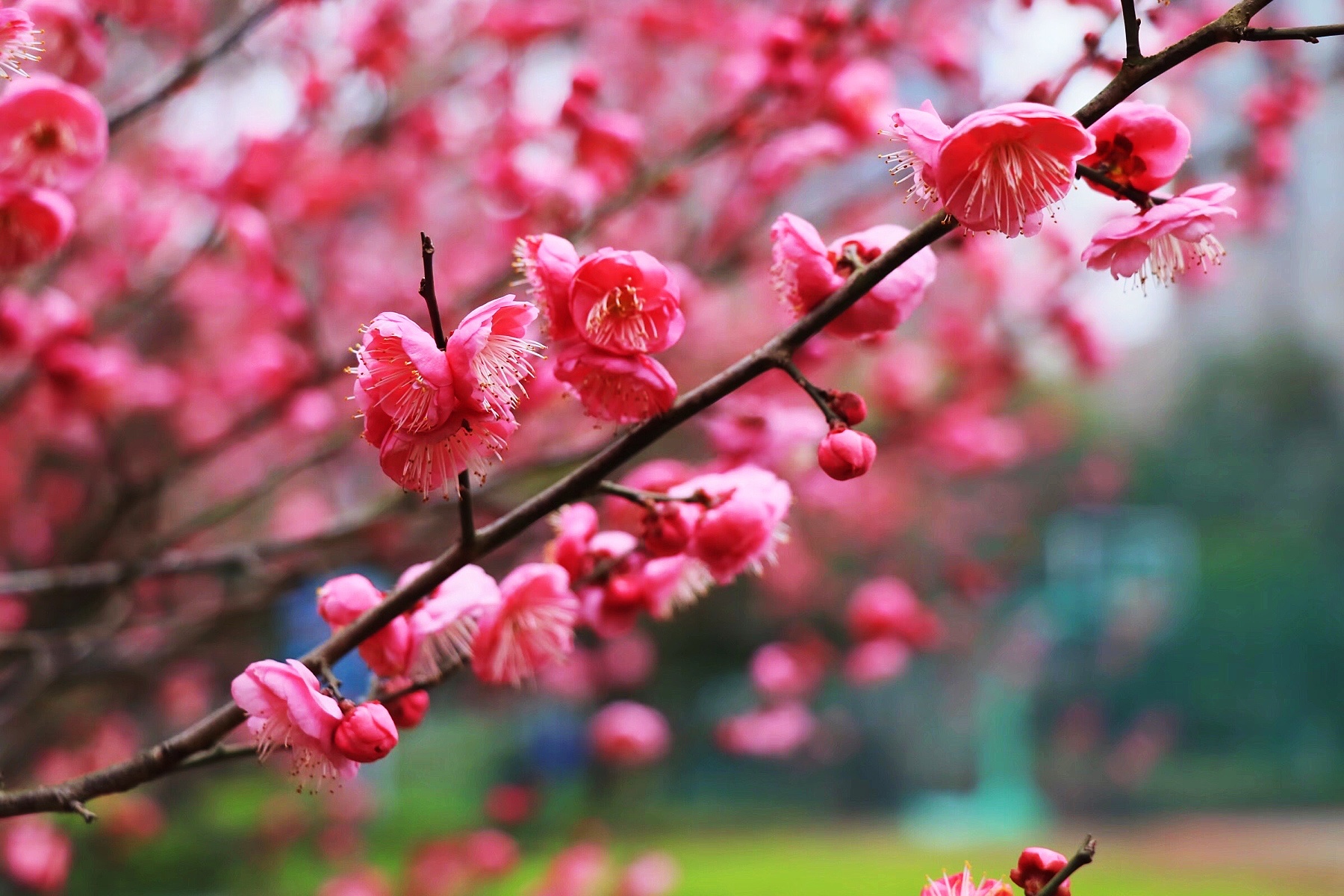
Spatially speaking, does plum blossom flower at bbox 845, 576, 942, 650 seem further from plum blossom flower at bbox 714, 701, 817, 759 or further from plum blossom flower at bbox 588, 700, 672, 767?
plum blossom flower at bbox 714, 701, 817, 759

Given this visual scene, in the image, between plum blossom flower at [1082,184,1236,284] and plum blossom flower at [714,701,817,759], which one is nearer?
plum blossom flower at [1082,184,1236,284]

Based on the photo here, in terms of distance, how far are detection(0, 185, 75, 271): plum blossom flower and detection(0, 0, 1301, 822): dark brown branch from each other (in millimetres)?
420

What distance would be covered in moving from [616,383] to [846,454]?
0.36 feet

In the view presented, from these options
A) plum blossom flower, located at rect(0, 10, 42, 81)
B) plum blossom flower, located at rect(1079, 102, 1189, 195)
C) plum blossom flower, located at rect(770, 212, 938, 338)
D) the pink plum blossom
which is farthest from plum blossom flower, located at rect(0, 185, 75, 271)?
the pink plum blossom

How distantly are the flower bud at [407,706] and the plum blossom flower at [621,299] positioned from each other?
217 mm

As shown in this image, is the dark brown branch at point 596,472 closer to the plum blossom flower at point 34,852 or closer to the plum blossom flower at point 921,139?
the plum blossom flower at point 921,139

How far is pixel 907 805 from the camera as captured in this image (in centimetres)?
272

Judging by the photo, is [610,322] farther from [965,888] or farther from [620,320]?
[965,888]

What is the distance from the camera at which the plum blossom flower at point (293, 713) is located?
45 cm

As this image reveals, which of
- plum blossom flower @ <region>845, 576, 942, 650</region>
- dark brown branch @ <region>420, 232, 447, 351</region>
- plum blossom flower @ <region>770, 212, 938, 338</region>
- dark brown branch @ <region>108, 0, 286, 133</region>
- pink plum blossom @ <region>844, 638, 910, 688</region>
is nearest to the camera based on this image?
dark brown branch @ <region>420, 232, 447, 351</region>

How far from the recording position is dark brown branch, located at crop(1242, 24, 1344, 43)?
0.42 m

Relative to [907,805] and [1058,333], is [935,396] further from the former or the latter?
[907,805]

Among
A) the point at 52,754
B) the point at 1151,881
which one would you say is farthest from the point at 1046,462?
the point at 52,754

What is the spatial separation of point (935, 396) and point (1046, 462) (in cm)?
133
